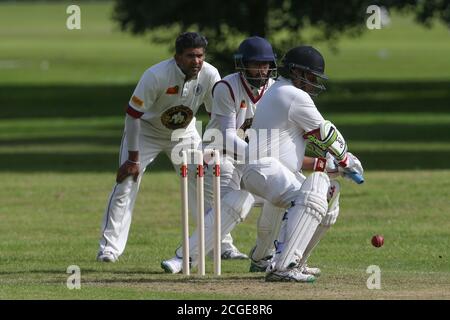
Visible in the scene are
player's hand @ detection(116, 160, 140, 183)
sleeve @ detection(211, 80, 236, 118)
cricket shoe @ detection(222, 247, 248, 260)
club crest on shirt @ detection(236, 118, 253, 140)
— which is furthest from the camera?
cricket shoe @ detection(222, 247, 248, 260)

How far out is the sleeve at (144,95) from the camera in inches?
512

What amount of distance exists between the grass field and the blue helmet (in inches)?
69.5

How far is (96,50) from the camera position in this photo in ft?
249

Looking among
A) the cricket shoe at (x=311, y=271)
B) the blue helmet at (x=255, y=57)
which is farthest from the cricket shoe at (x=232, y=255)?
the blue helmet at (x=255, y=57)

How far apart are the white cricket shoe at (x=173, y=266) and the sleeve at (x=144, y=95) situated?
1.56 meters

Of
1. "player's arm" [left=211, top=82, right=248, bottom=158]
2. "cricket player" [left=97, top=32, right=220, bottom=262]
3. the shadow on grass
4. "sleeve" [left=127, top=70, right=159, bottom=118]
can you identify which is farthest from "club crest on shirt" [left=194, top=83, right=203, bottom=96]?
the shadow on grass

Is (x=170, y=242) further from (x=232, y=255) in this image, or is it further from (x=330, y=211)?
(x=330, y=211)

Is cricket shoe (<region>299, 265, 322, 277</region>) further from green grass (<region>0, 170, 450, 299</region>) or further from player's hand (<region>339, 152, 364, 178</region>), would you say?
player's hand (<region>339, 152, 364, 178</region>)

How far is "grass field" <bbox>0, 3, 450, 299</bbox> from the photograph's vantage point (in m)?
11.5

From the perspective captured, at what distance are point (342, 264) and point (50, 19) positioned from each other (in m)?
107

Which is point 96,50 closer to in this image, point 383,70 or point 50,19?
point 383,70

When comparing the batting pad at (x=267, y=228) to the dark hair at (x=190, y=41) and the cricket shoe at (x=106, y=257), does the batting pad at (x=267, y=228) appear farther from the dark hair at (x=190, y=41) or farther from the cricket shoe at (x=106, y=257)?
the cricket shoe at (x=106, y=257)

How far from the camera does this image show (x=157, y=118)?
13.7 metres

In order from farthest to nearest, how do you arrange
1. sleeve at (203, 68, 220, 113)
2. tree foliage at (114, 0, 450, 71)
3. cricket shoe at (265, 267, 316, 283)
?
tree foliage at (114, 0, 450, 71) < sleeve at (203, 68, 220, 113) < cricket shoe at (265, 267, 316, 283)
